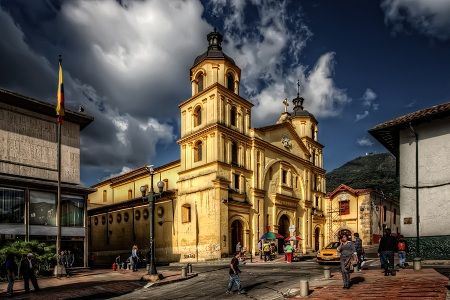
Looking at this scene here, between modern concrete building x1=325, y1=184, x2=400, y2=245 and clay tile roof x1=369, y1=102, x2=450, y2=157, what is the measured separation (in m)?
26.0

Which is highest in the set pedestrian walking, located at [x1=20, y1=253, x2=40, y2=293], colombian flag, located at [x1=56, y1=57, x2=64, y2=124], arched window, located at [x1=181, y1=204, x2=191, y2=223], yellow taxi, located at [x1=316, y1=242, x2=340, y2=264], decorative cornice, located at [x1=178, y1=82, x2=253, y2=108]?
decorative cornice, located at [x1=178, y1=82, x2=253, y2=108]

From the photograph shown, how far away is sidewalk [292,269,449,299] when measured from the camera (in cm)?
1125

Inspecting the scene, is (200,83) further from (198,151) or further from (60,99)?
(60,99)

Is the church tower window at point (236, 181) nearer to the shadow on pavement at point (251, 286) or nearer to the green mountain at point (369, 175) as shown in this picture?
the shadow on pavement at point (251, 286)

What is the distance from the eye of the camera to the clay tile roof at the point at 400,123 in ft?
62.8

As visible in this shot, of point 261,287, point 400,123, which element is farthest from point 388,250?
point 400,123

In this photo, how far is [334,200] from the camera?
51406mm

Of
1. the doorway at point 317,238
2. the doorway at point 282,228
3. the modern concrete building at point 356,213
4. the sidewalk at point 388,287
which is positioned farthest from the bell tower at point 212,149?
the modern concrete building at point 356,213

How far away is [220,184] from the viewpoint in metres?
31.6

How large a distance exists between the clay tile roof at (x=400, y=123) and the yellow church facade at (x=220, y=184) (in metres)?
13.5

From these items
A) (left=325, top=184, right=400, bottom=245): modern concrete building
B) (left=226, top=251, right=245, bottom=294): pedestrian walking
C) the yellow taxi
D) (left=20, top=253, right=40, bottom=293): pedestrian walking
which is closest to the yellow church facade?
(left=325, top=184, right=400, bottom=245): modern concrete building

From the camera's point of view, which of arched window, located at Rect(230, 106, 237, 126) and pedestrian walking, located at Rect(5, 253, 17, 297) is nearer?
pedestrian walking, located at Rect(5, 253, 17, 297)

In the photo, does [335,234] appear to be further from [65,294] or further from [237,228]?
[65,294]

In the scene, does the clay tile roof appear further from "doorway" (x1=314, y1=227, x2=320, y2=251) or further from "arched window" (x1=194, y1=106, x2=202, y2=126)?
"doorway" (x1=314, y1=227, x2=320, y2=251)
